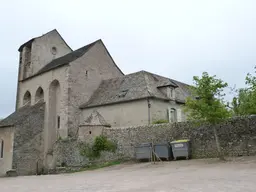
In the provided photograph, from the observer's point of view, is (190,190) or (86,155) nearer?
(190,190)

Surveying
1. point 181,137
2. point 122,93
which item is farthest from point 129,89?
point 181,137

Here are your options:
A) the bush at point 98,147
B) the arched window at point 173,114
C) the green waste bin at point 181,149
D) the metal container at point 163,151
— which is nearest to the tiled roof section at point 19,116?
the bush at point 98,147

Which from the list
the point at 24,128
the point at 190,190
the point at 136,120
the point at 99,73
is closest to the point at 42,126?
the point at 24,128

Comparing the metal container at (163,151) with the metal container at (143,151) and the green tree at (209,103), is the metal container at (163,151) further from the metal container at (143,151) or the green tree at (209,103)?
the green tree at (209,103)

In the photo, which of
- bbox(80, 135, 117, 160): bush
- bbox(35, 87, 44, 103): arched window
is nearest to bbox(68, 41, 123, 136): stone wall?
bbox(35, 87, 44, 103): arched window

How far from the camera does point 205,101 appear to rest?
658 inches

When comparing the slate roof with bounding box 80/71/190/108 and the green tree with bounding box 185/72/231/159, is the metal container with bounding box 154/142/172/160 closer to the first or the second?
the green tree with bounding box 185/72/231/159

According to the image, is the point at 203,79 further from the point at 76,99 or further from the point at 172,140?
the point at 76,99

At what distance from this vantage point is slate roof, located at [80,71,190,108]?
2532cm

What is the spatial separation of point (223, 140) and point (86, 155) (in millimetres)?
10674

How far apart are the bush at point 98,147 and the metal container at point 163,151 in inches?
159

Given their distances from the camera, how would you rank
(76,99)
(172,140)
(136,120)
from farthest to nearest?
(76,99), (136,120), (172,140)

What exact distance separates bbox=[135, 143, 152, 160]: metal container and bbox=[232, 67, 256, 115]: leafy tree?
7.57m

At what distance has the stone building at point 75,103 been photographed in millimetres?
25109
